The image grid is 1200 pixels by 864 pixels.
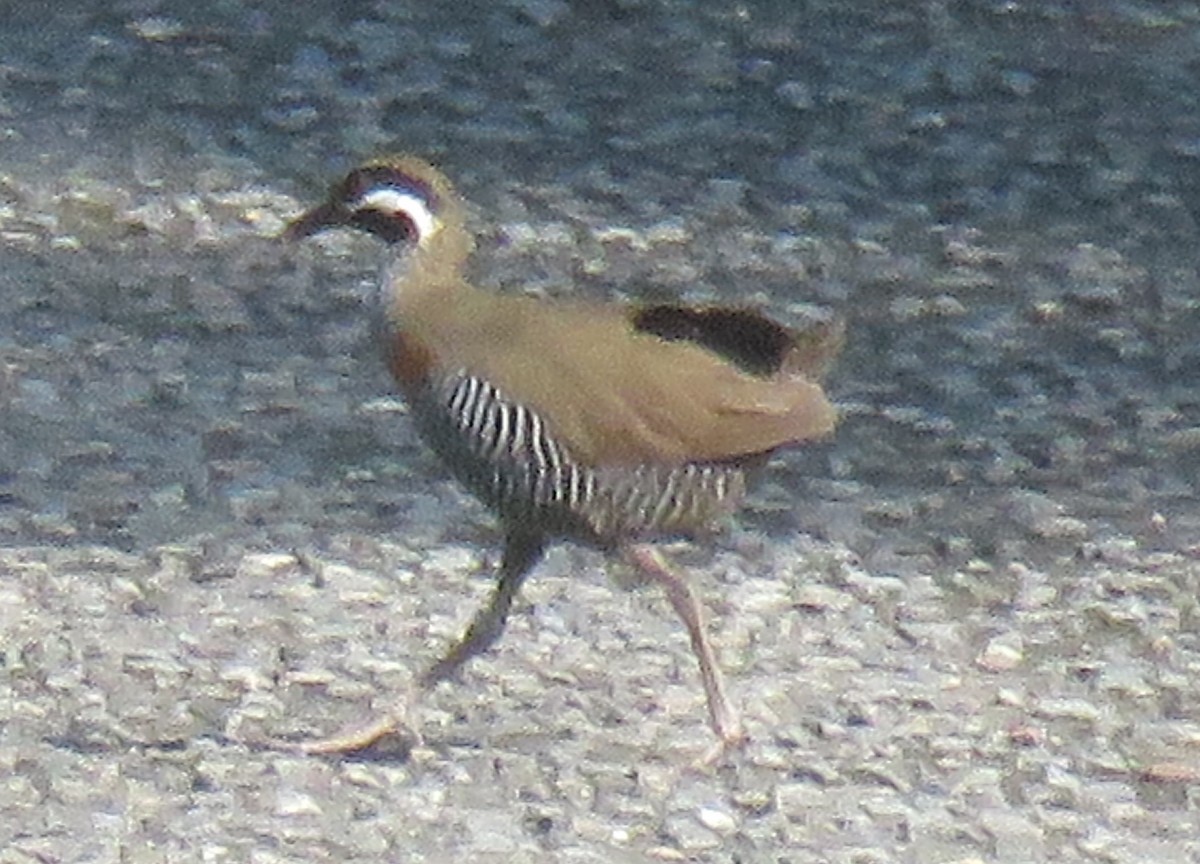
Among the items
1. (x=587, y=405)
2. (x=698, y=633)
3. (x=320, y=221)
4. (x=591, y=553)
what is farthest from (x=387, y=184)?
(x=591, y=553)

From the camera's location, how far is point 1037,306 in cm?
723

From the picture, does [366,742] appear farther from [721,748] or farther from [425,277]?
[425,277]

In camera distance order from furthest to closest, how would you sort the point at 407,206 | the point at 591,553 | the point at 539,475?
the point at 591,553, the point at 407,206, the point at 539,475

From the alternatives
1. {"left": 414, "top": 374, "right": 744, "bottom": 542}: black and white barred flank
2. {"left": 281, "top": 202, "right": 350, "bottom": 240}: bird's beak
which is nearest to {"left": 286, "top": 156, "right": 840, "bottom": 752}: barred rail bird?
{"left": 414, "top": 374, "right": 744, "bottom": 542}: black and white barred flank

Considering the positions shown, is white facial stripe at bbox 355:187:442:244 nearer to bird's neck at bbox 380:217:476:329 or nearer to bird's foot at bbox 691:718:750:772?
bird's neck at bbox 380:217:476:329

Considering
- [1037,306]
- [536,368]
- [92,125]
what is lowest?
[92,125]

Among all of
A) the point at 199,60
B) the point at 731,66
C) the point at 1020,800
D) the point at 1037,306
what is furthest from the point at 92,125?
the point at 1020,800

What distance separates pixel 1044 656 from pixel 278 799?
1.59 metres

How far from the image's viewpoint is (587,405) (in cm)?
498

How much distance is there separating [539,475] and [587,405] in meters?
0.15

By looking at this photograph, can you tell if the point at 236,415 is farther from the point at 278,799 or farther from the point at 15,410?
the point at 278,799

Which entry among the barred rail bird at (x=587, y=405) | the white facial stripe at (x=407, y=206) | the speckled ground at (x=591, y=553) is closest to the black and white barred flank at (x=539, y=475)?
the barred rail bird at (x=587, y=405)

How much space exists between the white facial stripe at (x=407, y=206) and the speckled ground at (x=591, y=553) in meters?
0.87

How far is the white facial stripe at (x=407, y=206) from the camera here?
521 cm
